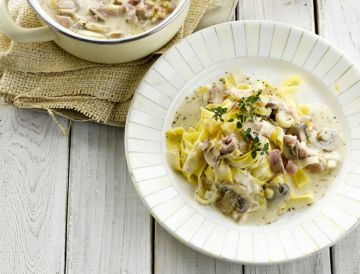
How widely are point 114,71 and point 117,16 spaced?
22cm

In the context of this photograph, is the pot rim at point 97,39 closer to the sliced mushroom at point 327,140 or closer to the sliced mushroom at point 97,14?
the sliced mushroom at point 97,14

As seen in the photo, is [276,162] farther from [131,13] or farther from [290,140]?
[131,13]

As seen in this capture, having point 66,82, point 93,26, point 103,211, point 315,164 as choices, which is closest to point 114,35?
point 93,26

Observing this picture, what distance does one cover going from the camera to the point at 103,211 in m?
2.41

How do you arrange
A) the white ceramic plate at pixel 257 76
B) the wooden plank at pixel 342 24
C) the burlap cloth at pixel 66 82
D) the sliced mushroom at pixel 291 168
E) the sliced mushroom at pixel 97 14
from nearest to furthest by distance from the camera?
the white ceramic plate at pixel 257 76, the sliced mushroom at pixel 291 168, the sliced mushroom at pixel 97 14, the burlap cloth at pixel 66 82, the wooden plank at pixel 342 24

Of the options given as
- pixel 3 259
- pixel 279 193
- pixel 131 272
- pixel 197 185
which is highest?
pixel 279 193

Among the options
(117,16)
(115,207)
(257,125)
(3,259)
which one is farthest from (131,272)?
(117,16)

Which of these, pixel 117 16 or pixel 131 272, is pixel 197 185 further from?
pixel 117 16

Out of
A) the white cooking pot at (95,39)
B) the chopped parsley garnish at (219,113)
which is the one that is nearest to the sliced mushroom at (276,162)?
the chopped parsley garnish at (219,113)

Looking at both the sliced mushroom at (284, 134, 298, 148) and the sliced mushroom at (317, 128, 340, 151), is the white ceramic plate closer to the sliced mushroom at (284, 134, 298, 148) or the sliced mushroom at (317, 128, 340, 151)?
the sliced mushroom at (317, 128, 340, 151)

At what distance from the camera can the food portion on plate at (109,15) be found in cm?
238

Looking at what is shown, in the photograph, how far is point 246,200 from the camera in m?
2.22

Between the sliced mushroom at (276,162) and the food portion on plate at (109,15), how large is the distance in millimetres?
653

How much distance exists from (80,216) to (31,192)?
21 cm
